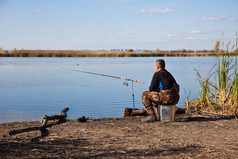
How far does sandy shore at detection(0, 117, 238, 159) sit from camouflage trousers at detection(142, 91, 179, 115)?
1.54 ft

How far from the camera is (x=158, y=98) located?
6.52 meters

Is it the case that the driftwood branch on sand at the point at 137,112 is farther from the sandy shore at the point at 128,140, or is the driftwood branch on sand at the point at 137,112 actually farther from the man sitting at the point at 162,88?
the man sitting at the point at 162,88

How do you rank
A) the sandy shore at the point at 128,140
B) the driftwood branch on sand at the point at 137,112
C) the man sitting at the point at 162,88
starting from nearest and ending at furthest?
the sandy shore at the point at 128,140 → the man sitting at the point at 162,88 → the driftwood branch on sand at the point at 137,112

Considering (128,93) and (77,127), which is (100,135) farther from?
(128,93)

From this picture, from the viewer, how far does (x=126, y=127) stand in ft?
20.0

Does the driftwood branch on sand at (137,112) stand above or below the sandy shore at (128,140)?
below

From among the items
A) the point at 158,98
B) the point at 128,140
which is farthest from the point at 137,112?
the point at 128,140

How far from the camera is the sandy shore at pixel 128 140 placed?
4133mm

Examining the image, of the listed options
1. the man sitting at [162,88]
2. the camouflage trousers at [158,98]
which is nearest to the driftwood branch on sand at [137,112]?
the camouflage trousers at [158,98]

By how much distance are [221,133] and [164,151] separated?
1812mm

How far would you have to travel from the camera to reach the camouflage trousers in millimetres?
6445

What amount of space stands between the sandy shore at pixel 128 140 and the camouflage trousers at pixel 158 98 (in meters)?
0.47

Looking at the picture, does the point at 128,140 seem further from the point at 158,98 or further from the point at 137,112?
the point at 137,112

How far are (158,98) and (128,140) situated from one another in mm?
1840
